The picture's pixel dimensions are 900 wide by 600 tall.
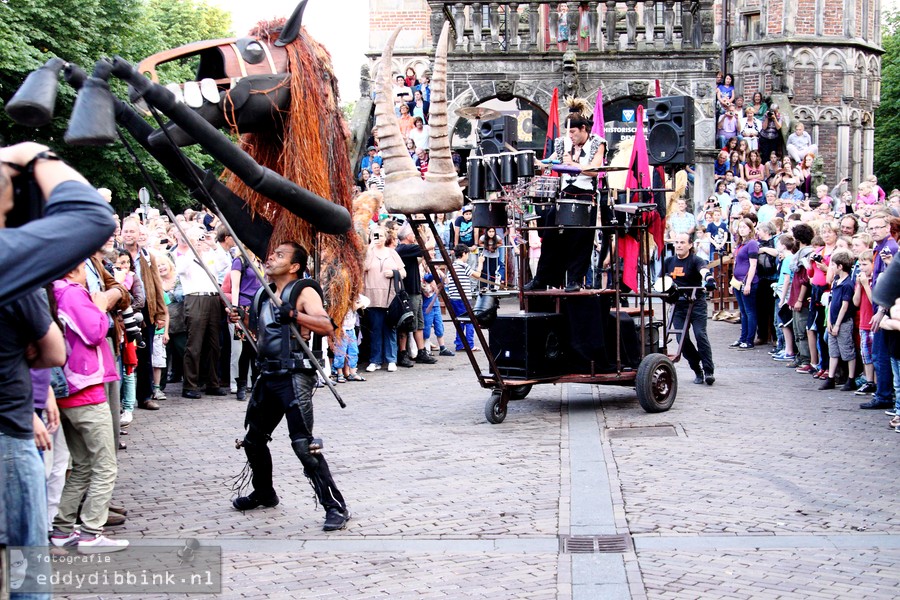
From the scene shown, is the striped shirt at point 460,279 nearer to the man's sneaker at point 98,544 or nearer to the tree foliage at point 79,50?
the man's sneaker at point 98,544

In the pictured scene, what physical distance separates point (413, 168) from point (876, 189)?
15330 millimetres

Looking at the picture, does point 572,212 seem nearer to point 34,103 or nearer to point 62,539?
point 62,539

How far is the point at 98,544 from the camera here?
7.28 m

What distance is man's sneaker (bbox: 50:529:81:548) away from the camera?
23.9 feet

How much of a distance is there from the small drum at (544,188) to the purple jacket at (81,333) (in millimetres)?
5489

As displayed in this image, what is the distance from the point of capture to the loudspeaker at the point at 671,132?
12.7 m

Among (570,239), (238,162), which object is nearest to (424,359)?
(570,239)

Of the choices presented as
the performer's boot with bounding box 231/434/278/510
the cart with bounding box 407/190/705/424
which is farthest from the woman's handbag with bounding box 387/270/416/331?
the performer's boot with bounding box 231/434/278/510

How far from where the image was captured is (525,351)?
11.8 m

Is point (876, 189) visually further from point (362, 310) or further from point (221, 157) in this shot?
point (221, 157)

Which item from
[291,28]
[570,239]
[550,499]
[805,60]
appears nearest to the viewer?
[291,28]

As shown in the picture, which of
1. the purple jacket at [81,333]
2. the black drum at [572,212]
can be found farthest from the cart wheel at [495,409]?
the purple jacket at [81,333]

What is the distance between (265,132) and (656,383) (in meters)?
6.46

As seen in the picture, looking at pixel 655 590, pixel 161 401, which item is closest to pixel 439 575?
pixel 655 590
